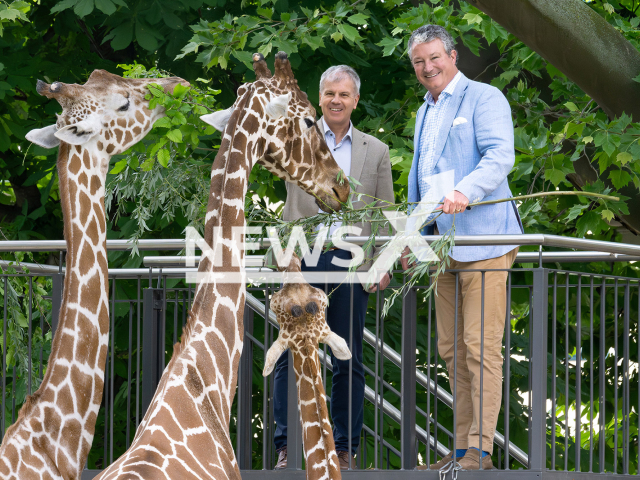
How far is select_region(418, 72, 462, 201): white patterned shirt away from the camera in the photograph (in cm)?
445

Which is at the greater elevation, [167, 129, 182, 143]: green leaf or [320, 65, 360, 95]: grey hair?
[320, 65, 360, 95]: grey hair

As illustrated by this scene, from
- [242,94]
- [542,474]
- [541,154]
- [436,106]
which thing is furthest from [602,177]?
[242,94]

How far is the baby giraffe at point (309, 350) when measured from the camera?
359 cm

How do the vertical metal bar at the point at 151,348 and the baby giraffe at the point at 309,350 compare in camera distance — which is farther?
the vertical metal bar at the point at 151,348

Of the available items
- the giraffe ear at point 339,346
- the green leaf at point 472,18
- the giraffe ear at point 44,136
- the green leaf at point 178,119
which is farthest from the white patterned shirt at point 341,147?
the green leaf at point 472,18

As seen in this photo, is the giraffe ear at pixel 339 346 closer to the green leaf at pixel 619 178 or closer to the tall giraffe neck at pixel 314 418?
the tall giraffe neck at pixel 314 418

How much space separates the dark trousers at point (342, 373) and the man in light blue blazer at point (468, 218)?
1.22ft

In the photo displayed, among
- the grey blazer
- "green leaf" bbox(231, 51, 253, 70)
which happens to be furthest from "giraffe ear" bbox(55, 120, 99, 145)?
"green leaf" bbox(231, 51, 253, 70)

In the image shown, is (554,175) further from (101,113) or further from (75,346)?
(75,346)

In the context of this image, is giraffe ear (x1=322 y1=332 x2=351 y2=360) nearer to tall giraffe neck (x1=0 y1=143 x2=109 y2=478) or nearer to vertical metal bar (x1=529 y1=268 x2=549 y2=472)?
tall giraffe neck (x1=0 y1=143 x2=109 y2=478)

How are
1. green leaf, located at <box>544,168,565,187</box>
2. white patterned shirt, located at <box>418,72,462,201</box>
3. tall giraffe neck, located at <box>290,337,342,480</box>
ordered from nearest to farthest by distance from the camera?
tall giraffe neck, located at <box>290,337,342,480</box>, white patterned shirt, located at <box>418,72,462,201</box>, green leaf, located at <box>544,168,565,187</box>

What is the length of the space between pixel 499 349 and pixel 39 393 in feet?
7.27

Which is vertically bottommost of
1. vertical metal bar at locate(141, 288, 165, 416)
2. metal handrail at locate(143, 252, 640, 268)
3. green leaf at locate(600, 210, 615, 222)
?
vertical metal bar at locate(141, 288, 165, 416)

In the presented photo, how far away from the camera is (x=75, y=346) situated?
11.3 feet
